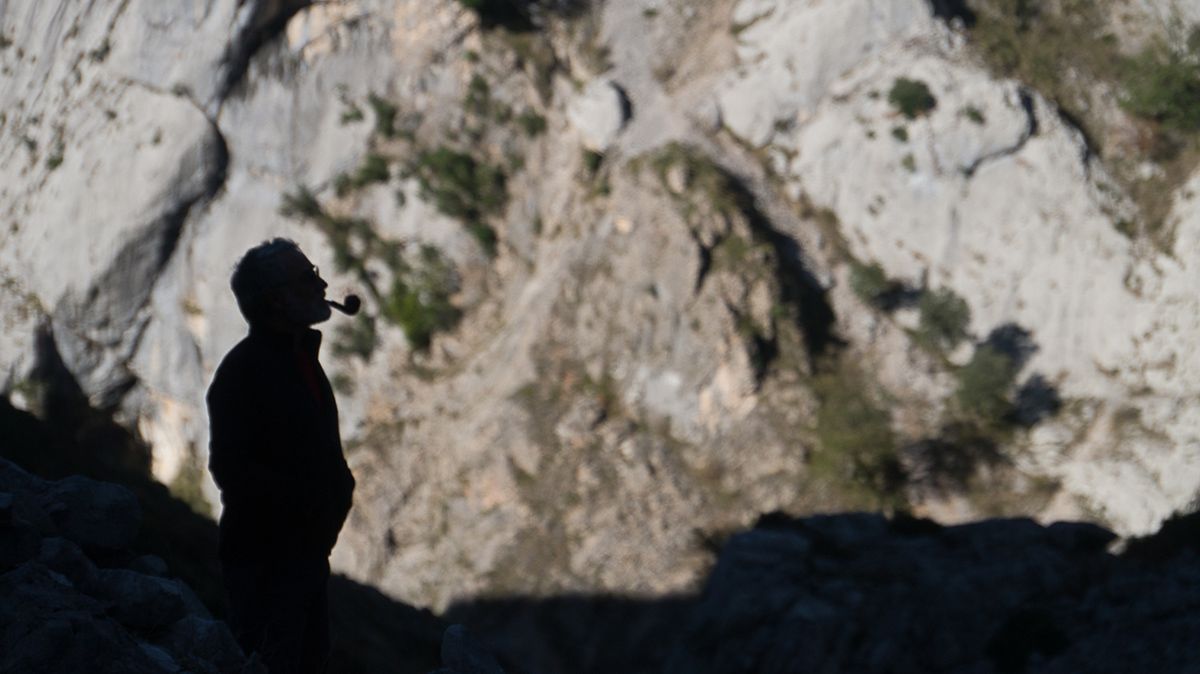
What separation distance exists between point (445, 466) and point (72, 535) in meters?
13.5

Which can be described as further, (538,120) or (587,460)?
(538,120)

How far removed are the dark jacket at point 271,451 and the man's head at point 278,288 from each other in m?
0.08

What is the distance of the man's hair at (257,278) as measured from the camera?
14.3 feet

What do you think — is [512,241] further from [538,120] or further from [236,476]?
Answer: [236,476]

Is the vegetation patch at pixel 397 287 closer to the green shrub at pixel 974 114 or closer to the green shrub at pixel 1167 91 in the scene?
the green shrub at pixel 974 114

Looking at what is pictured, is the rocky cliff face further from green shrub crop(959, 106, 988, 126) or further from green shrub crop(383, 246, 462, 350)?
green shrub crop(959, 106, 988, 126)

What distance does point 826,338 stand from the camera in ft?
60.0

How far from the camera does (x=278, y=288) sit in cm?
436

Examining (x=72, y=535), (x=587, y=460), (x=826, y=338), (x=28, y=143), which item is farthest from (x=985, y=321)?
(x=28, y=143)

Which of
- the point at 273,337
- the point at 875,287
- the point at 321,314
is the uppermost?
the point at 321,314

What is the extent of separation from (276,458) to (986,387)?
14.7 meters

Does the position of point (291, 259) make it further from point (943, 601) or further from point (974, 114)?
point (974, 114)

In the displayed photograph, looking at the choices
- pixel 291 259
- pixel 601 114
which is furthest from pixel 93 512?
pixel 601 114

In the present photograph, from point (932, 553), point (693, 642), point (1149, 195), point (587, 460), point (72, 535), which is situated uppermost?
point (1149, 195)
